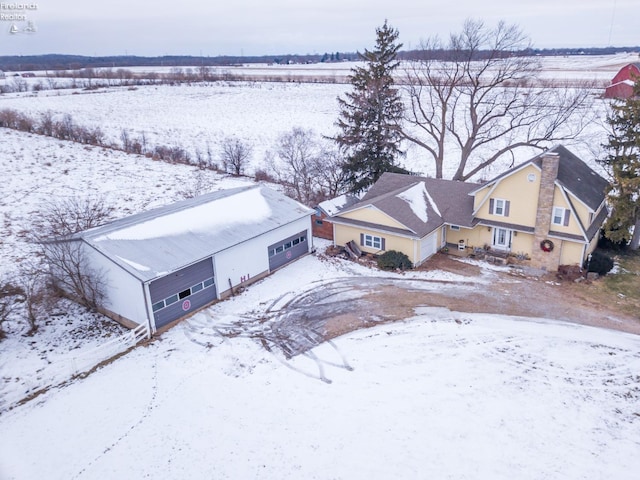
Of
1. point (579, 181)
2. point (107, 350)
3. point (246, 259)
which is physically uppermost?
point (579, 181)

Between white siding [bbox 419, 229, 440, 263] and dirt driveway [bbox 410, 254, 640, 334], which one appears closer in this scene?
dirt driveway [bbox 410, 254, 640, 334]

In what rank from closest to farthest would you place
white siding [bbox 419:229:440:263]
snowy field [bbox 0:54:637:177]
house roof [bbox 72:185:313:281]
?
house roof [bbox 72:185:313:281] < white siding [bbox 419:229:440:263] < snowy field [bbox 0:54:637:177]

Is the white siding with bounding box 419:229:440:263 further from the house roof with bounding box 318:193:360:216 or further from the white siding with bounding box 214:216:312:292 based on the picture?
the white siding with bounding box 214:216:312:292

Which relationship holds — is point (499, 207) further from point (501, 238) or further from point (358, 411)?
point (358, 411)

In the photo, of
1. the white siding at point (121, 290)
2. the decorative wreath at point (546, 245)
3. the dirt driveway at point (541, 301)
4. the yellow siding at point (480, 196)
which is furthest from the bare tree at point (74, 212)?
the decorative wreath at point (546, 245)

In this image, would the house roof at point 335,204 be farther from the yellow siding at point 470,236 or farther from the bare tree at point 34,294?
the bare tree at point 34,294

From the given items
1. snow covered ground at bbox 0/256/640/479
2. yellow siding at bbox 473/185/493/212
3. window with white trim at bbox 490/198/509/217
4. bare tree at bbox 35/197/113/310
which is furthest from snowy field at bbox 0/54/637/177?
snow covered ground at bbox 0/256/640/479

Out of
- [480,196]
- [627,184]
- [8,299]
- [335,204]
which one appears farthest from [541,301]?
[8,299]
